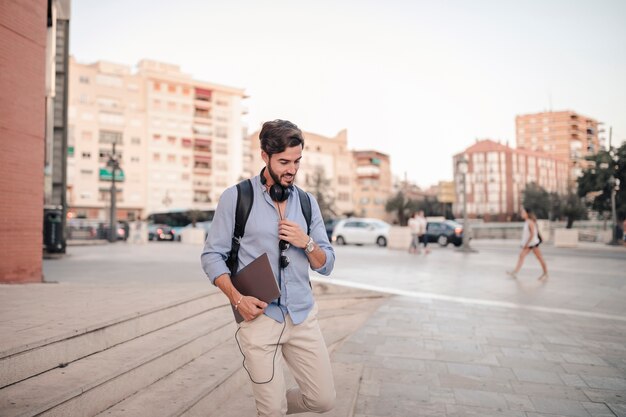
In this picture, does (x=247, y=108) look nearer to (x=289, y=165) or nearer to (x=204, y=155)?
(x=204, y=155)

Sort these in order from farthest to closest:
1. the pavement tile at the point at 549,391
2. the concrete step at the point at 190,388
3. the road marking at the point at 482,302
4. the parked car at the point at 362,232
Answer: the parked car at the point at 362,232 → the road marking at the point at 482,302 → the pavement tile at the point at 549,391 → the concrete step at the point at 190,388

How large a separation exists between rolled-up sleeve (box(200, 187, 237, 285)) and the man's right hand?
18 cm

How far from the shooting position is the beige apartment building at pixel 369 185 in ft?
294

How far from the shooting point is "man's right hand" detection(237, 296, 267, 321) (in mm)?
2129

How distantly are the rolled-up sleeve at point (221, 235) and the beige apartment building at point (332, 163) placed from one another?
254ft

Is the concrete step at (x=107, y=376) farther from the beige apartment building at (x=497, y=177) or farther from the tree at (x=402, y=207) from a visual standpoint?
the beige apartment building at (x=497, y=177)

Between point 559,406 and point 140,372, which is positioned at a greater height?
point 140,372

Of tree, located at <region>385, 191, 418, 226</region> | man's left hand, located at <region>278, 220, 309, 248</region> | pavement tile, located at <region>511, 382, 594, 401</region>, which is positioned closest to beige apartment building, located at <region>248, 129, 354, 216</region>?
tree, located at <region>385, 191, 418, 226</region>

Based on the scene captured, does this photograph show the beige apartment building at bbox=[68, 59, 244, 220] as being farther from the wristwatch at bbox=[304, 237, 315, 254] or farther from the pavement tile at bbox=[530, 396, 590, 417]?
the wristwatch at bbox=[304, 237, 315, 254]

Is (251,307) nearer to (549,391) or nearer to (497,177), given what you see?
(549,391)

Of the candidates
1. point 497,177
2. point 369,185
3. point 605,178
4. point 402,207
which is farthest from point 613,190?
point 497,177

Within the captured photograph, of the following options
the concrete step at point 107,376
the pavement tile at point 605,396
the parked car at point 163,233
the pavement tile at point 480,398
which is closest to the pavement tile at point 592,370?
the pavement tile at point 605,396

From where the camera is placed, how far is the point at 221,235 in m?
2.26

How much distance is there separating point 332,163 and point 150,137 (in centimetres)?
3318
